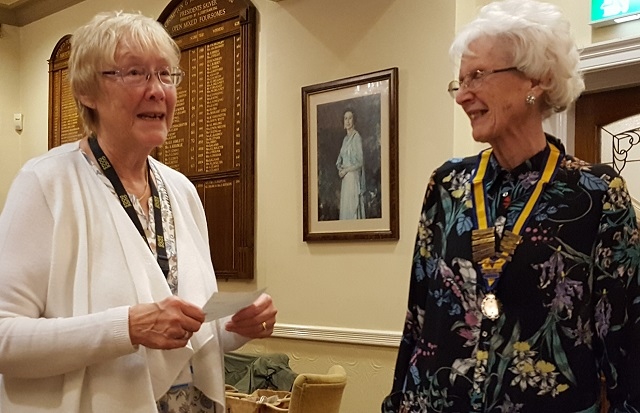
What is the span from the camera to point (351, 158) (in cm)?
387

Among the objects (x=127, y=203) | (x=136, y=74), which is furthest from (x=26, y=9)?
(x=127, y=203)

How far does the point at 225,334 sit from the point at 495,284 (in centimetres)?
66

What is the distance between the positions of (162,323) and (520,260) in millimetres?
722

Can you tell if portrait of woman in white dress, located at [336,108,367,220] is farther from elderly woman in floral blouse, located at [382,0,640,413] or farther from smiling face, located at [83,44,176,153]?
smiling face, located at [83,44,176,153]

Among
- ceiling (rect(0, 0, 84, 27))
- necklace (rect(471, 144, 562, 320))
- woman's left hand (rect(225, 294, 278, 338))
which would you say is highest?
ceiling (rect(0, 0, 84, 27))

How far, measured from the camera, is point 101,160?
5.03 ft

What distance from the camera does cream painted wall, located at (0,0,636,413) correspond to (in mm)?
3545

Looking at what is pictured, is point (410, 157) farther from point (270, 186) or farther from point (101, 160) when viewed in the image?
point (101, 160)

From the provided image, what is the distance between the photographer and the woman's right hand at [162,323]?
4.24 ft

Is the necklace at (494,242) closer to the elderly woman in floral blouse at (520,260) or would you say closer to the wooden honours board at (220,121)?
the elderly woman in floral blouse at (520,260)

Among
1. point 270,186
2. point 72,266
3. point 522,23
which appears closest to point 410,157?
point 270,186

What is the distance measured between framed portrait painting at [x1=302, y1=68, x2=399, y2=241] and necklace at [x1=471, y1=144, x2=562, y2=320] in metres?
2.19

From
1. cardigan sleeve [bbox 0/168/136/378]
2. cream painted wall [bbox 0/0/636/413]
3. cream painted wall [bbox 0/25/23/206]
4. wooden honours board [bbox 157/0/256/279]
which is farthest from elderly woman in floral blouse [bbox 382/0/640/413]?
cream painted wall [bbox 0/25/23/206]

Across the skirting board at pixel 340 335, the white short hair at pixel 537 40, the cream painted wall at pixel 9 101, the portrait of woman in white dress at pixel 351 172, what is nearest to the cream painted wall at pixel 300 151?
the skirting board at pixel 340 335
